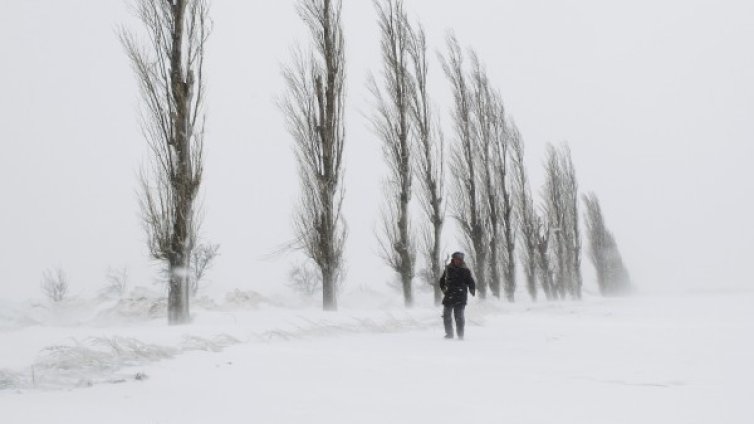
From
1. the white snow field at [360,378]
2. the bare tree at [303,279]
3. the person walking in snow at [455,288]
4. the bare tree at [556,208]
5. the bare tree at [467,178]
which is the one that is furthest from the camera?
the bare tree at [303,279]

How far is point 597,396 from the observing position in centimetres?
400

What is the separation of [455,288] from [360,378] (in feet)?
14.6

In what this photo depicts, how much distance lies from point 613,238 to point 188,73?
49.2m

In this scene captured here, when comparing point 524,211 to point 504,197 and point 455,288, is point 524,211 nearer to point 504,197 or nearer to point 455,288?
point 504,197

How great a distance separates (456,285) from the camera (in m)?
8.98

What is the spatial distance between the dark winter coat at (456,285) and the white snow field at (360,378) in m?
0.85

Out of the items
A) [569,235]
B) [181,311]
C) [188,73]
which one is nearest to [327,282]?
[181,311]

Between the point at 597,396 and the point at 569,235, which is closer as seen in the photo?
the point at 597,396

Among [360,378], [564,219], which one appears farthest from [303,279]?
[360,378]

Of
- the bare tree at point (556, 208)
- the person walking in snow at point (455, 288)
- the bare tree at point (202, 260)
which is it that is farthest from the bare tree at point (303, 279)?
the person walking in snow at point (455, 288)

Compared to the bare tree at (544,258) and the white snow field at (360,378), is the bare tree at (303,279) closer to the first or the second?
the bare tree at (544,258)

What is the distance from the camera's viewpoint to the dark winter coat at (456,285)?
891 cm

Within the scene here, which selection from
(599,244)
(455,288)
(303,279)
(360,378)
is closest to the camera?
(360,378)

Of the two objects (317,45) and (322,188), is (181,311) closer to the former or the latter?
(322,188)
